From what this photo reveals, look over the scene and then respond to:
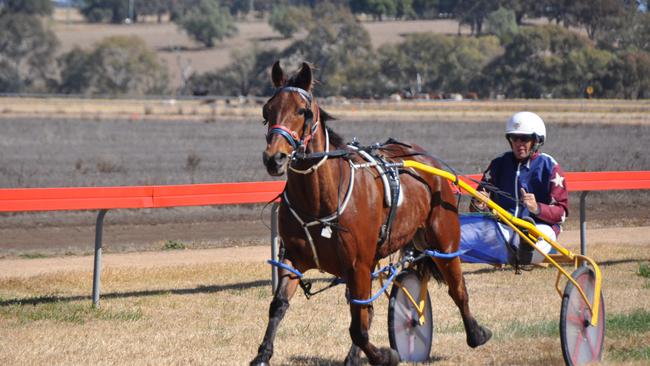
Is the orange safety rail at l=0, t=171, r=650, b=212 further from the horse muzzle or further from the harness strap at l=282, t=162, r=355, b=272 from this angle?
the horse muzzle

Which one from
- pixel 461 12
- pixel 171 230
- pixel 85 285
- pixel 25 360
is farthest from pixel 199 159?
pixel 461 12

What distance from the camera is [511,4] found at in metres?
105

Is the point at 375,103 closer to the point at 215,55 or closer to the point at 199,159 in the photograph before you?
the point at 199,159

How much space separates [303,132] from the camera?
291 inches

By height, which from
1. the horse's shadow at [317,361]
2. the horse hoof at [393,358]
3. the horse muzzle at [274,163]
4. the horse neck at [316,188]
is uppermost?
the horse muzzle at [274,163]

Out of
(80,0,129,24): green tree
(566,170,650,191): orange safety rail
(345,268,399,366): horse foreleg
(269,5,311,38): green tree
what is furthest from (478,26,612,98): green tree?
(80,0,129,24): green tree

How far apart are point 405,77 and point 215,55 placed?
45.4 meters

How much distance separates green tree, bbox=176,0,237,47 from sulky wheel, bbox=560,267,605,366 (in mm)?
127347

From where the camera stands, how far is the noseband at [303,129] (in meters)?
7.15

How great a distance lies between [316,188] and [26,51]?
4265 inches

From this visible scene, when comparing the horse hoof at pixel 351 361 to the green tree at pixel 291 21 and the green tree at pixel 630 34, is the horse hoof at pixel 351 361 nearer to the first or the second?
the green tree at pixel 630 34

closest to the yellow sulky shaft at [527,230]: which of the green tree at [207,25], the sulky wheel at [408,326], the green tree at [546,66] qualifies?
the sulky wheel at [408,326]

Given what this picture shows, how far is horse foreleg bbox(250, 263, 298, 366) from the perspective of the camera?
25.1 ft

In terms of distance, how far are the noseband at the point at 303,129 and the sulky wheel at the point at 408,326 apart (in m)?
1.79
